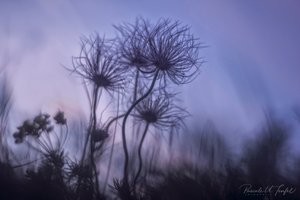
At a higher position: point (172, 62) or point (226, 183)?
point (172, 62)

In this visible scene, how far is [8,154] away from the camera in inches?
227

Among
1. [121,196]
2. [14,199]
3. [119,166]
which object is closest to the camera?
[14,199]

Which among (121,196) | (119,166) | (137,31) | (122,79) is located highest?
(137,31)

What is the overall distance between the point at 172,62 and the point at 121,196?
2.11 metres

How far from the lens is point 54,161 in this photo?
237 inches

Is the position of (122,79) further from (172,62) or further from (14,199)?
(14,199)

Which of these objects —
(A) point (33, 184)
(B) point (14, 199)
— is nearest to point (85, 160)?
(A) point (33, 184)

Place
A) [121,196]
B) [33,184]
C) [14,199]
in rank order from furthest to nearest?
[121,196], [33,184], [14,199]

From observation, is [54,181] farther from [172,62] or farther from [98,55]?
[172,62]

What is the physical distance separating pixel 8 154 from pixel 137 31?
8.46 ft

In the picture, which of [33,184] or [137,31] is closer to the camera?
[33,184]

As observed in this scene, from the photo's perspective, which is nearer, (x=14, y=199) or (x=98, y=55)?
(x=14, y=199)

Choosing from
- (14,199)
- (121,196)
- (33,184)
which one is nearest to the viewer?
(14,199)

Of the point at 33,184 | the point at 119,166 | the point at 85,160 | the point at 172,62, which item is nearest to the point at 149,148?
the point at 119,166
